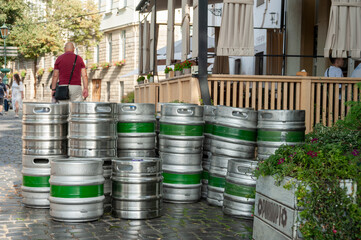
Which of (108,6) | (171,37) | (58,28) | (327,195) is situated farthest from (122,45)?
(327,195)

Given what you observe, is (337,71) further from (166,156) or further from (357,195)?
(357,195)

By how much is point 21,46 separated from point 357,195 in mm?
41219

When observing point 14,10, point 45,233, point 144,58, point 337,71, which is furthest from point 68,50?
point 14,10

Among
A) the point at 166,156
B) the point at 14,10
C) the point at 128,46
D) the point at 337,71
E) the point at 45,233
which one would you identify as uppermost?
the point at 14,10

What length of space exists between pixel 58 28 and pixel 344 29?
3513 cm

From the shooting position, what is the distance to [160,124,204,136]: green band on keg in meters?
7.36

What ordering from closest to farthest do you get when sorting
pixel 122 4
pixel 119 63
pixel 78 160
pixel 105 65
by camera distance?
pixel 78 160 < pixel 119 63 < pixel 122 4 < pixel 105 65

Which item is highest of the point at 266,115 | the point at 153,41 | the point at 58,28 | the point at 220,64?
the point at 58,28

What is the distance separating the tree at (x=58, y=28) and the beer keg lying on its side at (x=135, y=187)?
35.7 meters

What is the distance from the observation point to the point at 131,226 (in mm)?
6105

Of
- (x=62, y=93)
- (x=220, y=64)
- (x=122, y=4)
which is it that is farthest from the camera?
(x=122, y=4)

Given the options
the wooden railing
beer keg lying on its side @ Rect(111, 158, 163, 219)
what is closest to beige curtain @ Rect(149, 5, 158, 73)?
the wooden railing

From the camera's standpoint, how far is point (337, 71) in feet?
37.1

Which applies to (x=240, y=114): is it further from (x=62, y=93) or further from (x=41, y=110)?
(x=62, y=93)
